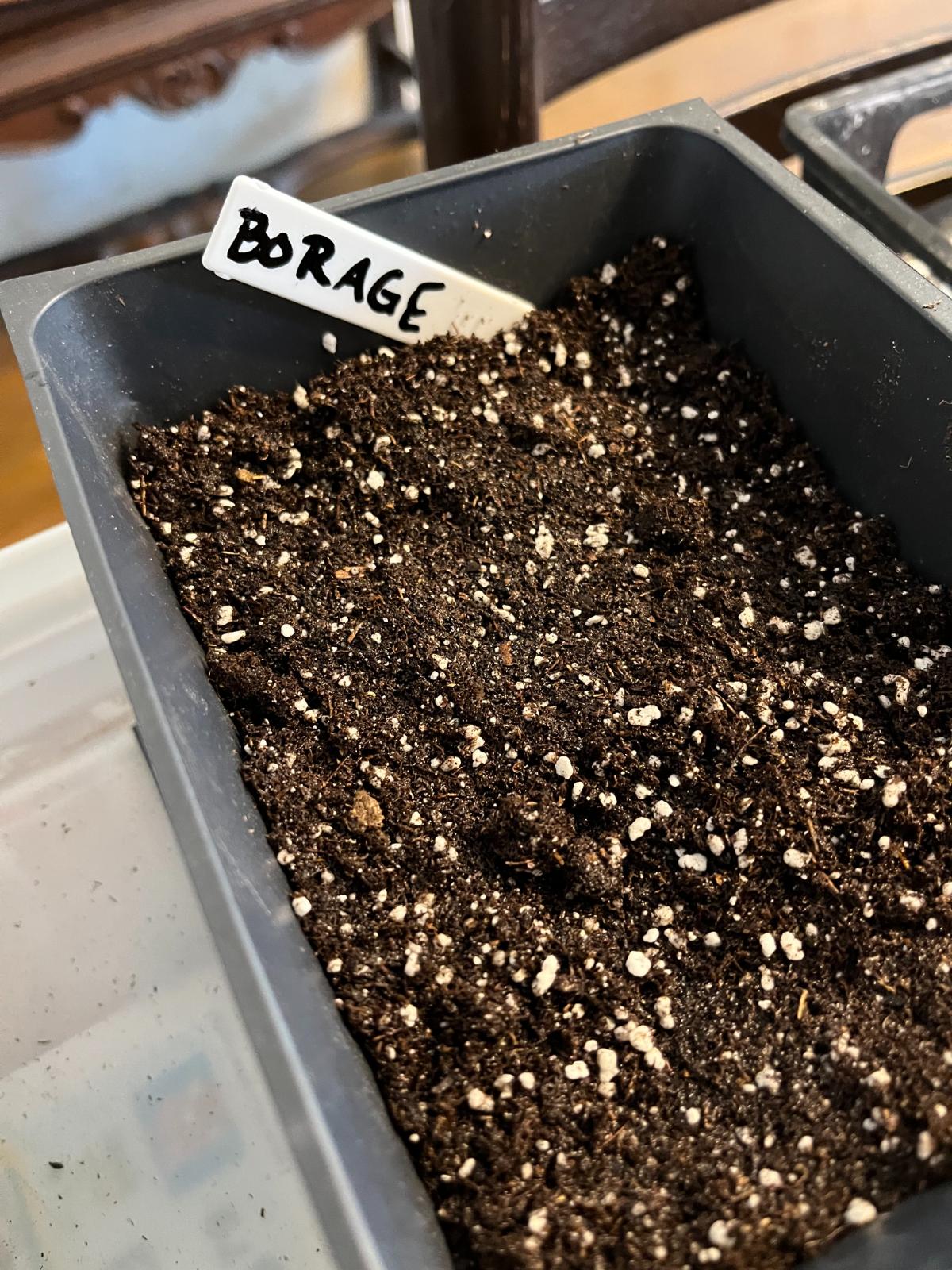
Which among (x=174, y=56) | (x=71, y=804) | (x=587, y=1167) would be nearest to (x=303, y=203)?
(x=174, y=56)

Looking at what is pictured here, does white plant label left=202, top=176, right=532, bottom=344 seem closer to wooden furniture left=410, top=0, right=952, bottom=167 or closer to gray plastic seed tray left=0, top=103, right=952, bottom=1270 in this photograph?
gray plastic seed tray left=0, top=103, right=952, bottom=1270

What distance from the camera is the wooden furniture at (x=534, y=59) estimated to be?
1.18m

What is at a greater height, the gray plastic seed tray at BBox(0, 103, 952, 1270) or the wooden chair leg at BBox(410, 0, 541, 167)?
the wooden chair leg at BBox(410, 0, 541, 167)

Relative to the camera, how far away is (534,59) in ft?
3.93

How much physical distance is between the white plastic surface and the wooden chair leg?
0.76 m

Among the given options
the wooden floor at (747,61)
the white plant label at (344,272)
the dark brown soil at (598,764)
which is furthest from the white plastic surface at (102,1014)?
the wooden floor at (747,61)

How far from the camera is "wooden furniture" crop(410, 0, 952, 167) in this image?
1177 millimetres

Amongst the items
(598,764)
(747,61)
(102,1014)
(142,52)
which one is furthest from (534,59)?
(102,1014)

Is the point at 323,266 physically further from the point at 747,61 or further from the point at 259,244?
the point at 747,61

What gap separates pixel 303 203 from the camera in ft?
2.69

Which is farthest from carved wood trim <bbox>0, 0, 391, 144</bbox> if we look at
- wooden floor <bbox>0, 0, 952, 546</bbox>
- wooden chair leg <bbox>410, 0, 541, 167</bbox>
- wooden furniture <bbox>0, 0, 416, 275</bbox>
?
wooden floor <bbox>0, 0, 952, 546</bbox>

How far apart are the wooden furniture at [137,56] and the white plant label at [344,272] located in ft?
1.13

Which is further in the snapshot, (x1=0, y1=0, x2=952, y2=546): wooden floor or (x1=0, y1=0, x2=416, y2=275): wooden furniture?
(x1=0, y1=0, x2=952, y2=546): wooden floor

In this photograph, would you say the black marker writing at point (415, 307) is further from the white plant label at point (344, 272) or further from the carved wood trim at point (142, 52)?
the carved wood trim at point (142, 52)
